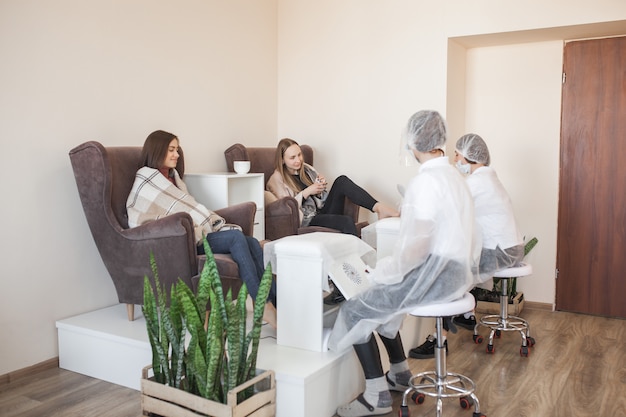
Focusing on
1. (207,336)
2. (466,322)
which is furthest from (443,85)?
(207,336)

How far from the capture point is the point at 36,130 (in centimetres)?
331

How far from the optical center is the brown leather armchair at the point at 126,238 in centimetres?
319

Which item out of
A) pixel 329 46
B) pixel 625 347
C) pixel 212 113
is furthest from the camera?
pixel 329 46

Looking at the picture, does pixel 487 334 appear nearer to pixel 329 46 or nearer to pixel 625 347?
pixel 625 347

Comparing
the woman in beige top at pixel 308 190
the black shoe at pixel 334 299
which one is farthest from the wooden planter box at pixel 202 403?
the woman in beige top at pixel 308 190

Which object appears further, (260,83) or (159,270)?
(260,83)

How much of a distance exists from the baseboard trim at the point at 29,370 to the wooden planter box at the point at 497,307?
283 centimetres

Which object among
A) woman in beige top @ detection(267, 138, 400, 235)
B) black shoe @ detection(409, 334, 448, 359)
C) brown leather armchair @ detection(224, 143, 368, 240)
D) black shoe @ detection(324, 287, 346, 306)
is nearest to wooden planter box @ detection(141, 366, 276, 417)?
black shoe @ detection(324, 287, 346, 306)

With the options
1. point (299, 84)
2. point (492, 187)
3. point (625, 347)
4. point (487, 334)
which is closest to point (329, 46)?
point (299, 84)

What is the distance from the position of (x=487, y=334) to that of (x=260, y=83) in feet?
8.41

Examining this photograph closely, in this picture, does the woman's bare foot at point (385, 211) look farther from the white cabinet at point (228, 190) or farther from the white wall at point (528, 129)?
the white wall at point (528, 129)

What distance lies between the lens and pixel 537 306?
15.7 feet

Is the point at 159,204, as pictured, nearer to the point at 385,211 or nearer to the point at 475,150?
the point at 385,211

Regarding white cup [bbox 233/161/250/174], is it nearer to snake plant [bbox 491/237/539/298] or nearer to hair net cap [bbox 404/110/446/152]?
hair net cap [bbox 404/110/446/152]
